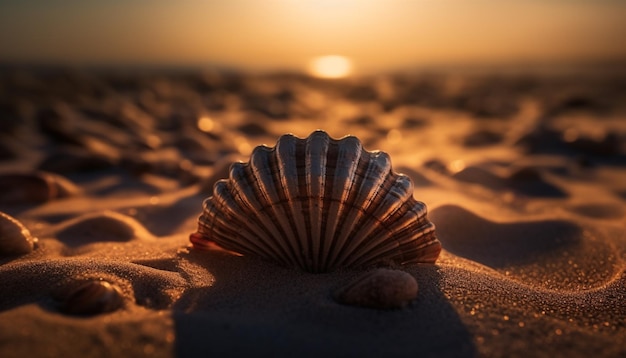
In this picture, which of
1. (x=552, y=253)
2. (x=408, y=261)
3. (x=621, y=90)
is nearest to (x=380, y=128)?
(x=552, y=253)

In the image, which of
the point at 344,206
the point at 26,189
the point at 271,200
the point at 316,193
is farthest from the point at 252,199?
the point at 26,189

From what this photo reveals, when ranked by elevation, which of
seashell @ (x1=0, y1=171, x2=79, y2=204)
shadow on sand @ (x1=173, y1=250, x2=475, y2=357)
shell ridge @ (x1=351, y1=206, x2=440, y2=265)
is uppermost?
seashell @ (x1=0, y1=171, x2=79, y2=204)

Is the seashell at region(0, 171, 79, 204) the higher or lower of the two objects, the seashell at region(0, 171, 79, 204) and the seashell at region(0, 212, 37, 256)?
the higher

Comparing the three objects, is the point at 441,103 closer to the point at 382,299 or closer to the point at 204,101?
the point at 204,101

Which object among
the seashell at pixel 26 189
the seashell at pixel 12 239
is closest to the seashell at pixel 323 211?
the seashell at pixel 12 239

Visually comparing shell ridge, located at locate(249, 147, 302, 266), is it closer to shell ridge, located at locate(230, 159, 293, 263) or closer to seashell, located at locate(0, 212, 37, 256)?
shell ridge, located at locate(230, 159, 293, 263)

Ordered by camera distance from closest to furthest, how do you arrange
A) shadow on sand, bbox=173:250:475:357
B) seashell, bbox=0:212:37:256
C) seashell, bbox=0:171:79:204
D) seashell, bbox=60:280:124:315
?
shadow on sand, bbox=173:250:475:357 → seashell, bbox=60:280:124:315 → seashell, bbox=0:212:37:256 → seashell, bbox=0:171:79:204

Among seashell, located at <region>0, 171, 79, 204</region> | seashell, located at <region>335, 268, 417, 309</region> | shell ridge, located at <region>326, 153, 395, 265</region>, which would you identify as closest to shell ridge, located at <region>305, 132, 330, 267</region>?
shell ridge, located at <region>326, 153, 395, 265</region>
